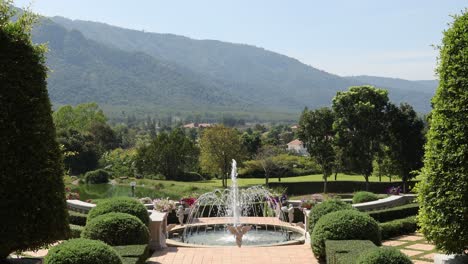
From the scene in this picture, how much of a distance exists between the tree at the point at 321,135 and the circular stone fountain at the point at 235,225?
606 inches

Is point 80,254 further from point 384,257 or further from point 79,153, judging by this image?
point 79,153

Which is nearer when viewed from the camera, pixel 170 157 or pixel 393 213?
pixel 393 213

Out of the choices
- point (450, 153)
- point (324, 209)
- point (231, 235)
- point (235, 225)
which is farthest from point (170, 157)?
point (450, 153)

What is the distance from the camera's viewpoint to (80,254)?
27.6 ft

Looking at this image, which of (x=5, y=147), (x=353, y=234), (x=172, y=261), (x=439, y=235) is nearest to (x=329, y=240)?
(x=353, y=234)

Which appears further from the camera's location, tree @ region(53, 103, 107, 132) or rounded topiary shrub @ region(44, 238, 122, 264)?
tree @ region(53, 103, 107, 132)

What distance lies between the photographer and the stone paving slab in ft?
42.4

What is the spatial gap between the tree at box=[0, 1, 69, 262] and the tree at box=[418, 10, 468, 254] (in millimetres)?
6729

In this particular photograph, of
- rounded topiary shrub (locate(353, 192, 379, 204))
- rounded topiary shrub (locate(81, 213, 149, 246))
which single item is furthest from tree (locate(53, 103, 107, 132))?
rounded topiary shrub (locate(81, 213, 149, 246))

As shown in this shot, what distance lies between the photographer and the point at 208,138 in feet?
142

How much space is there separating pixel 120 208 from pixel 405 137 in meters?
27.1

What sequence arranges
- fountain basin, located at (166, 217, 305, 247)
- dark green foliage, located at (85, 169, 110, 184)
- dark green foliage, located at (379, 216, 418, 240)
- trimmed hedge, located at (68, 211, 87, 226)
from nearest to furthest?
dark green foliage, located at (379, 216, 418, 240)
trimmed hedge, located at (68, 211, 87, 226)
fountain basin, located at (166, 217, 305, 247)
dark green foliage, located at (85, 169, 110, 184)

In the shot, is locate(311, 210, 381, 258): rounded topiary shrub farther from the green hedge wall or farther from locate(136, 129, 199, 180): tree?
locate(136, 129, 199, 180): tree

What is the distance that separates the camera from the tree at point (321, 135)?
3844 centimetres
